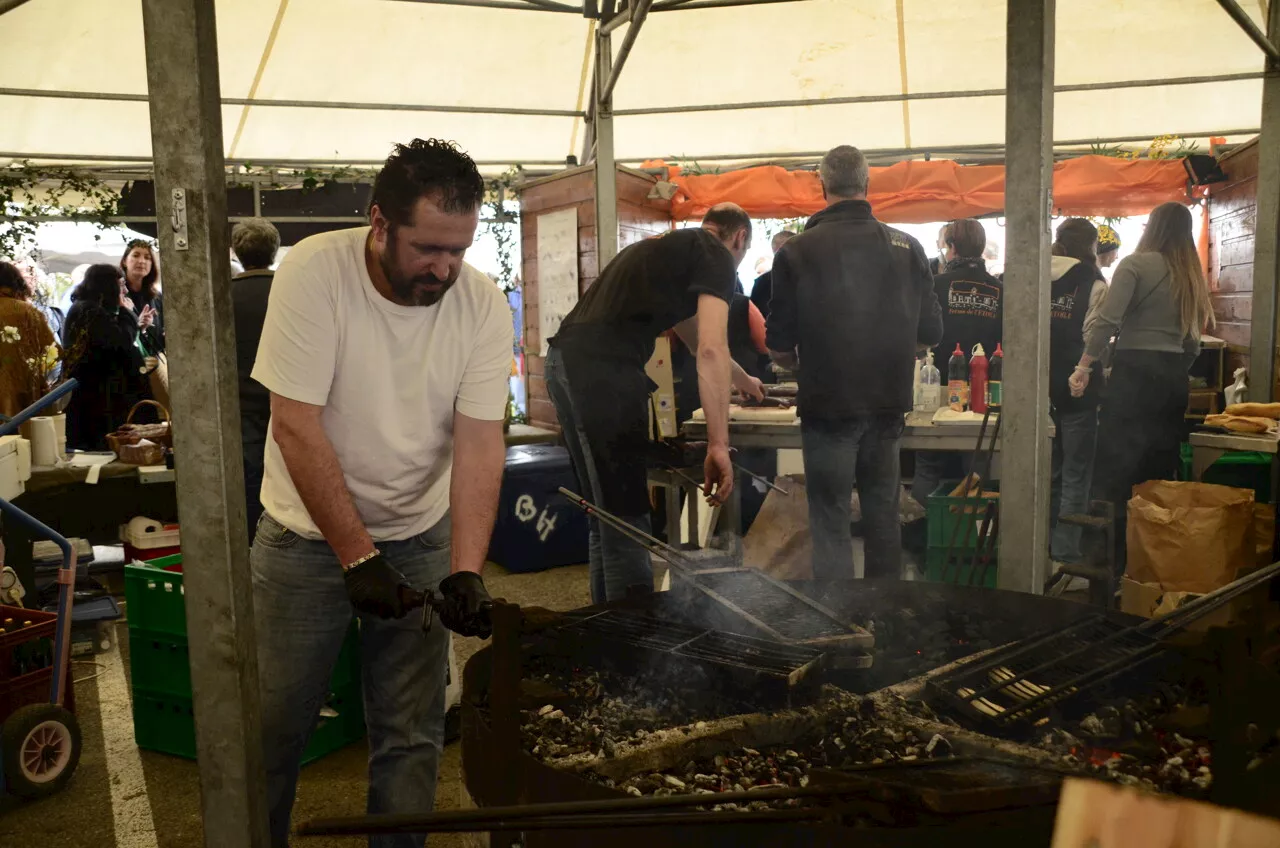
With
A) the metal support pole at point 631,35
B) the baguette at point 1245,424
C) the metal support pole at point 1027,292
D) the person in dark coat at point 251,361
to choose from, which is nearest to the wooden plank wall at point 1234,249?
the baguette at point 1245,424

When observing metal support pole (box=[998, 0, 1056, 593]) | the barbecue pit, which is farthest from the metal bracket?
metal support pole (box=[998, 0, 1056, 593])

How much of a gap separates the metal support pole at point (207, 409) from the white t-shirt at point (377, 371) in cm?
23

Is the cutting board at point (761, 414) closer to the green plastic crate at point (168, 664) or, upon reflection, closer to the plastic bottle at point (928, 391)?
the plastic bottle at point (928, 391)

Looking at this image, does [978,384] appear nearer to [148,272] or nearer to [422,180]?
[422,180]

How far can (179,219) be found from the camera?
178 centimetres

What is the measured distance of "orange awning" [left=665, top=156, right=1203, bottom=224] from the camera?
737 cm

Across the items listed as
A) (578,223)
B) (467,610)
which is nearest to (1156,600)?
(467,610)

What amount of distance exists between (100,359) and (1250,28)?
7.10 m

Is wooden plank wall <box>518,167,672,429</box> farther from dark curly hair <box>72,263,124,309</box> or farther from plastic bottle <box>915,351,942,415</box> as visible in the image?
dark curly hair <box>72,263,124,309</box>

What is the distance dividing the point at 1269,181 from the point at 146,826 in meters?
6.81

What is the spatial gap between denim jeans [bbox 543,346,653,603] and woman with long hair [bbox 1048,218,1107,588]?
2.86m

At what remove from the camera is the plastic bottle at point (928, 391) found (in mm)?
4953

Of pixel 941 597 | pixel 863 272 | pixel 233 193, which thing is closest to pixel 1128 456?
pixel 863 272

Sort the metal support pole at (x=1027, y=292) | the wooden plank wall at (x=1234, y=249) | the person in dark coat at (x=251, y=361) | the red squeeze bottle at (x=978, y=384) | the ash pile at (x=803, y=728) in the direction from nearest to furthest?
the ash pile at (x=803, y=728) → the metal support pole at (x=1027, y=292) → the person in dark coat at (x=251, y=361) → the red squeeze bottle at (x=978, y=384) → the wooden plank wall at (x=1234, y=249)
